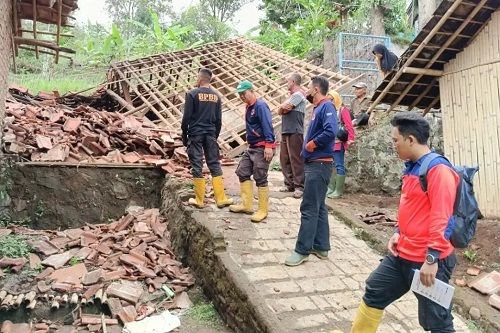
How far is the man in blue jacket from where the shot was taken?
434 centimetres

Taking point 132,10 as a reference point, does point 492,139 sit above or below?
below

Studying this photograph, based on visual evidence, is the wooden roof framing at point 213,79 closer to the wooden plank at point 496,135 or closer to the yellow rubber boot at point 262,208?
the yellow rubber boot at point 262,208

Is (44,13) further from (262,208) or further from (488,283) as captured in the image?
(488,283)

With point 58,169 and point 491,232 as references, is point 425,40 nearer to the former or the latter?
point 491,232

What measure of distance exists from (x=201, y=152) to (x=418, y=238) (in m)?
3.57

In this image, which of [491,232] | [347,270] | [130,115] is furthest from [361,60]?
[347,270]

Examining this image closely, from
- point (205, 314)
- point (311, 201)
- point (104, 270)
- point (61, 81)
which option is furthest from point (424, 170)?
point (61, 81)

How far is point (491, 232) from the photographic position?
5367mm

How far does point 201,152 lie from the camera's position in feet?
18.8

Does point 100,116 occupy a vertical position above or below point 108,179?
above

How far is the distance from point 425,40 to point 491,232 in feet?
8.79

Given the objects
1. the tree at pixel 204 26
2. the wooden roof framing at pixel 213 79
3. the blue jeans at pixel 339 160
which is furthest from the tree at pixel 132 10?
the blue jeans at pixel 339 160

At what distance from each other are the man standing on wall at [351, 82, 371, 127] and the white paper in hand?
19.4ft

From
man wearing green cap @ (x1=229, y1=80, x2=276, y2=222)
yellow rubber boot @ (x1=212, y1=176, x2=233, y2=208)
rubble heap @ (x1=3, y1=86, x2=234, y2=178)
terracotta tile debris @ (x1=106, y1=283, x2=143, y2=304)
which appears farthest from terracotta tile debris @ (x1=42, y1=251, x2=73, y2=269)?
man wearing green cap @ (x1=229, y1=80, x2=276, y2=222)
